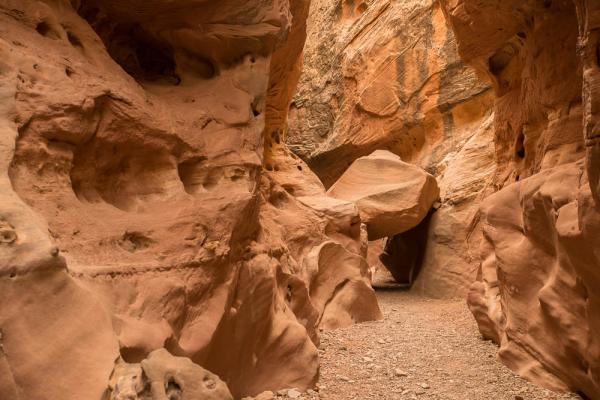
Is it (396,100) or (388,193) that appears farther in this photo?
(396,100)

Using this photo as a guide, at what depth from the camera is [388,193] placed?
967 cm

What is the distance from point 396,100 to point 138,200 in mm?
10827

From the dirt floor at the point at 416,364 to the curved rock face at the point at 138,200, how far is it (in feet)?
1.29

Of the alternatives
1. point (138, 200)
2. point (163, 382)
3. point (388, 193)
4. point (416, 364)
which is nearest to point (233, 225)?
point (138, 200)

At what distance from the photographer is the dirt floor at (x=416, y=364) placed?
3.70 metres

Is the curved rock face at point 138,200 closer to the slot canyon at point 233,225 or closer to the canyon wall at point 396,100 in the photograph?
the slot canyon at point 233,225

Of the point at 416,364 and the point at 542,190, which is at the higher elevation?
the point at 542,190

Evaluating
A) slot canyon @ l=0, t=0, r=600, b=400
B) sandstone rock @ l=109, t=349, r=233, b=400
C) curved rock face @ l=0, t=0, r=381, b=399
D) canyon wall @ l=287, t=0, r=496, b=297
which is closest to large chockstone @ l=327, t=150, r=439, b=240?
canyon wall @ l=287, t=0, r=496, b=297

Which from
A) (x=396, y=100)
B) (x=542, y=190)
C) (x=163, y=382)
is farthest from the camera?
(x=396, y=100)

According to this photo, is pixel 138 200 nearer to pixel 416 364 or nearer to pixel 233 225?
pixel 233 225

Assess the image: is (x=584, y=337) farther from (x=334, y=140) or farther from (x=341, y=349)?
(x=334, y=140)

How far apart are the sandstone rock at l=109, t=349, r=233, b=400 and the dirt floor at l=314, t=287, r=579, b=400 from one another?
1.82m

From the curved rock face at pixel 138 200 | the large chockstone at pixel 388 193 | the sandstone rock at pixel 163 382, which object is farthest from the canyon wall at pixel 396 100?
the sandstone rock at pixel 163 382

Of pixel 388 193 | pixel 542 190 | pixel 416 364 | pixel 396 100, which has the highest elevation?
pixel 396 100
